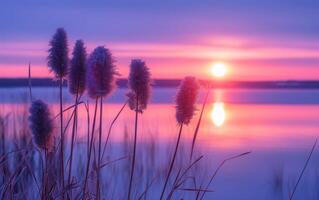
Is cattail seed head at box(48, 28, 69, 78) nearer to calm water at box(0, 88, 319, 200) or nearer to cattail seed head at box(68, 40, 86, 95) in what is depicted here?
cattail seed head at box(68, 40, 86, 95)

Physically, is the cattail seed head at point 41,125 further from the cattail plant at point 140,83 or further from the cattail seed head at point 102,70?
the cattail plant at point 140,83

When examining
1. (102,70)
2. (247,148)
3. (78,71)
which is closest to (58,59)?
(78,71)

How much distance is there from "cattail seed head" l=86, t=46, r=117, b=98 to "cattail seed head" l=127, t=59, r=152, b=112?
103 mm

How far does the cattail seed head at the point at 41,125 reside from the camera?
169 cm

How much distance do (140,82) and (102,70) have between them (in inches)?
5.7

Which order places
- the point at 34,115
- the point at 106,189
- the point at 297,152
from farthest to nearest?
the point at 297,152
the point at 106,189
the point at 34,115

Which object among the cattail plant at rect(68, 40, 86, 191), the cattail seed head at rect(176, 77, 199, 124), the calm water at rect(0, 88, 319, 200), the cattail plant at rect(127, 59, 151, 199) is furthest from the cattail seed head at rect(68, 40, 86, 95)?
the calm water at rect(0, 88, 319, 200)

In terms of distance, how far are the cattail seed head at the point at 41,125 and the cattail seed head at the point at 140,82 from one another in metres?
0.27

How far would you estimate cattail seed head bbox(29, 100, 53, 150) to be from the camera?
1.69 meters

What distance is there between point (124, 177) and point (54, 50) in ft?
11.2

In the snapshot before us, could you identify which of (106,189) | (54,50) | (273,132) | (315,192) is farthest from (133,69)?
(273,132)

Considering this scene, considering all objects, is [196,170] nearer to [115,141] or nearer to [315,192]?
[315,192]

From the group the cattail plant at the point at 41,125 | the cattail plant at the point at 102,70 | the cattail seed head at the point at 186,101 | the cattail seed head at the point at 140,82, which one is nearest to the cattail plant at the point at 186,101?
the cattail seed head at the point at 186,101

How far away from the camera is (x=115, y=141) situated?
7414 millimetres
